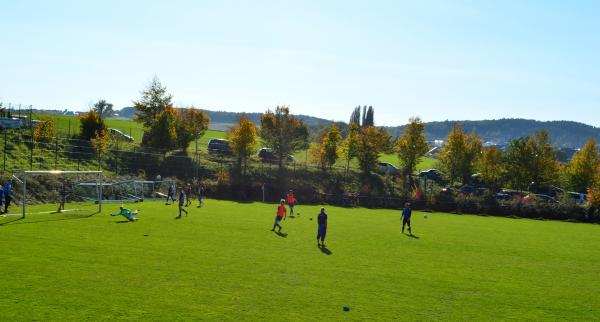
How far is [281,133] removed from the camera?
205ft

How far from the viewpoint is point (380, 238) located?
25.5m

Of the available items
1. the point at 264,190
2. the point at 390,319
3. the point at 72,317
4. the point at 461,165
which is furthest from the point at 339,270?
the point at 461,165

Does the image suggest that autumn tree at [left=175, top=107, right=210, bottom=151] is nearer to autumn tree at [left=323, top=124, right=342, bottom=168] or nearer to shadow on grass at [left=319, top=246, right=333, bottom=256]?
autumn tree at [left=323, top=124, right=342, bottom=168]

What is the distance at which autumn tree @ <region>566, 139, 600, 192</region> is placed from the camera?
62.1 meters

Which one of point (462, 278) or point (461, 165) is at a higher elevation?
point (461, 165)

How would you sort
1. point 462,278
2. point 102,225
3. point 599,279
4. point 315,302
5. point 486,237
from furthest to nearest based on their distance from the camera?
point 486,237 → point 102,225 → point 599,279 → point 462,278 → point 315,302

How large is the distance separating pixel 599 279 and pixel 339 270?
9.51 meters

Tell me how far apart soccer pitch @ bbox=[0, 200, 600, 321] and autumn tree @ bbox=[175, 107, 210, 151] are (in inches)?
1311

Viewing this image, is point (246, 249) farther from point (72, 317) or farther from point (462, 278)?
point (72, 317)

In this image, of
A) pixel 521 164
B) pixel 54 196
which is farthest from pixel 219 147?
pixel 521 164

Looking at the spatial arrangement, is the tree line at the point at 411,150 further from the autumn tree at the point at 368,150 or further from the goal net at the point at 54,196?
the goal net at the point at 54,196

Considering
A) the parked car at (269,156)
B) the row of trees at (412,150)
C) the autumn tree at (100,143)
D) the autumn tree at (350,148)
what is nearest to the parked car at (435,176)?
the row of trees at (412,150)

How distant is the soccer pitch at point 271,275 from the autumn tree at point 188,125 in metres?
33.3

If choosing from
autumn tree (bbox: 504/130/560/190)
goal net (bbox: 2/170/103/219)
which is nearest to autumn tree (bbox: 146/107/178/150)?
goal net (bbox: 2/170/103/219)
